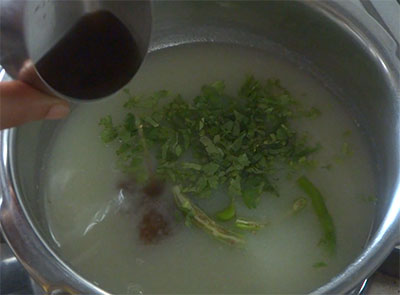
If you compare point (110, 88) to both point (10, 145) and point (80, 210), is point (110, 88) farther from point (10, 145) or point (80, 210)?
point (80, 210)

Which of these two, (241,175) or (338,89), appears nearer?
(241,175)

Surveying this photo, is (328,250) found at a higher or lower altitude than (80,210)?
higher

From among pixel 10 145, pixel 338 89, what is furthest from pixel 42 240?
pixel 338 89

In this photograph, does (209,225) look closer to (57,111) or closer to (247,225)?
(247,225)

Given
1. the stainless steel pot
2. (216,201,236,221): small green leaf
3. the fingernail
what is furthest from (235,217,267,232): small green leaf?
the fingernail

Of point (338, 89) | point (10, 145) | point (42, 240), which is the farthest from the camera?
point (338, 89)

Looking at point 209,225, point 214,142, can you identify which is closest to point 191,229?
point 209,225

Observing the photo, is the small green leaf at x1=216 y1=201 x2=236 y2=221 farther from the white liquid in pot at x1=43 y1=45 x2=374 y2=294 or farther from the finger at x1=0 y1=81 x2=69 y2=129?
the finger at x1=0 y1=81 x2=69 y2=129

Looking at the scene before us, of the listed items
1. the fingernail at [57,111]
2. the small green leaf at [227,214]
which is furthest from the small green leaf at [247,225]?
the fingernail at [57,111]
